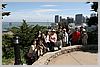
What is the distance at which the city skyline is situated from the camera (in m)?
3.40

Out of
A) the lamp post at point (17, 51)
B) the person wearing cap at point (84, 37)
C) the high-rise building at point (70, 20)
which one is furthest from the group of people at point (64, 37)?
the lamp post at point (17, 51)

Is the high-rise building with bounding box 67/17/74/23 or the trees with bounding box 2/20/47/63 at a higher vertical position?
the high-rise building with bounding box 67/17/74/23

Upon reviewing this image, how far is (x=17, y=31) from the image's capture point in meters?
3.38

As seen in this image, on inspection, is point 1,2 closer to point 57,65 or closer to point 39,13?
point 39,13

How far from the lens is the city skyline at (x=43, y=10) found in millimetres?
3402

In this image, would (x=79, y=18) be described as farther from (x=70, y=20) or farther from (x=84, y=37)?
(x=84, y=37)

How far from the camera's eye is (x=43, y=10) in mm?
3418

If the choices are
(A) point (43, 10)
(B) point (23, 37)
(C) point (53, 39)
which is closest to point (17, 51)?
(B) point (23, 37)

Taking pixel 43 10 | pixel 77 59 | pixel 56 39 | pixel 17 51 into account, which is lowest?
pixel 77 59

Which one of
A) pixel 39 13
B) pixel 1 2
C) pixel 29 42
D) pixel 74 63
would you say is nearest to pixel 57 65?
pixel 74 63

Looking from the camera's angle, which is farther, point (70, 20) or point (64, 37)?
point (64, 37)

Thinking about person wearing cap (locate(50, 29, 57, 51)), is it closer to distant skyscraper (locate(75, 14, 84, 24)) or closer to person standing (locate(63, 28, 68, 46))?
person standing (locate(63, 28, 68, 46))

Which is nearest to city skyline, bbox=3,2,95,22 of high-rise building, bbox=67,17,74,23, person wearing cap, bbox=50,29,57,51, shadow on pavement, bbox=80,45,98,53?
high-rise building, bbox=67,17,74,23

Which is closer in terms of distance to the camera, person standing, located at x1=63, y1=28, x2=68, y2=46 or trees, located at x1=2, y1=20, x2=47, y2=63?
trees, located at x1=2, y1=20, x2=47, y2=63
